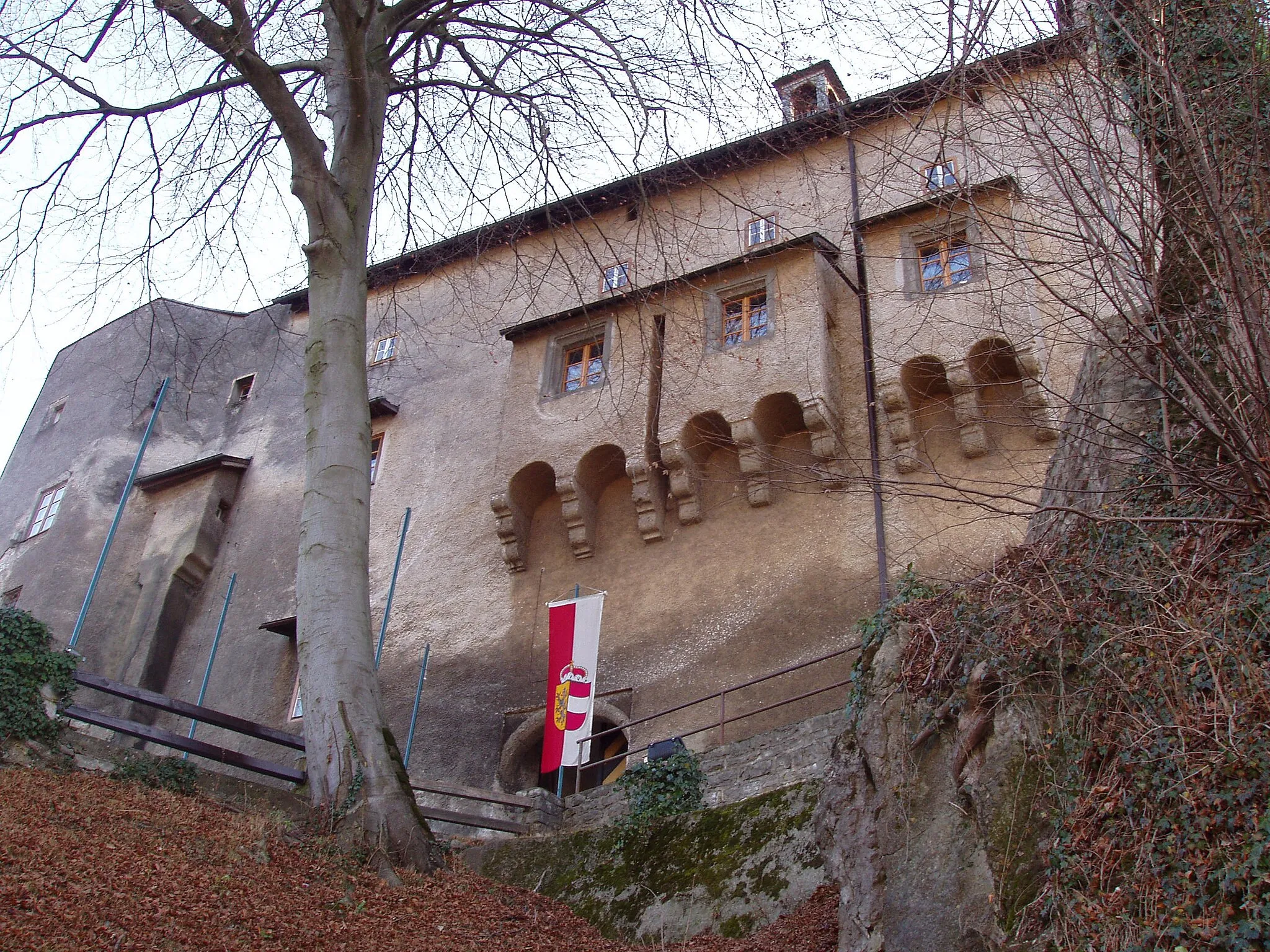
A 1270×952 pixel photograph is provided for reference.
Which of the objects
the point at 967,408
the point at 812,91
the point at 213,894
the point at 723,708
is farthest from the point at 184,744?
the point at 812,91

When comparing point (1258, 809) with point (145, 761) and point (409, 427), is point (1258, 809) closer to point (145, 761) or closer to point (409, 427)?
point (145, 761)

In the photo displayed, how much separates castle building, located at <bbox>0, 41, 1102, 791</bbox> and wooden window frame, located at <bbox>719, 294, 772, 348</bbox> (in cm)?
3

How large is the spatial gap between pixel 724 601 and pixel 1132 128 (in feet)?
27.9

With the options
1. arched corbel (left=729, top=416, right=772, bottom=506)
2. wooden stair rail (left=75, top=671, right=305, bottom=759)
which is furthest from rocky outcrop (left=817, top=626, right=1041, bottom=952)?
arched corbel (left=729, top=416, right=772, bottom=506)

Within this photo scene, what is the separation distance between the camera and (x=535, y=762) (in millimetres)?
15148

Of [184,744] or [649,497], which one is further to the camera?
[649,497]

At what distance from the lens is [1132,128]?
22.6 feet

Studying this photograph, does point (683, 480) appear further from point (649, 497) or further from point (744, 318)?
point (744, 318)

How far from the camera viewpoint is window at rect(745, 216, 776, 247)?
1703 centimetres

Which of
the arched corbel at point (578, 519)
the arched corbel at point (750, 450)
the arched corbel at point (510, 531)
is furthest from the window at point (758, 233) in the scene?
the arched corbel at point (510, 531)

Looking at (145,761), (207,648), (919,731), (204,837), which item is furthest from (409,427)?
(919,731)

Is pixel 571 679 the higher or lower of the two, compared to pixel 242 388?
lower

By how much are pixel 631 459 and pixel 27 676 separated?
26.5 feet

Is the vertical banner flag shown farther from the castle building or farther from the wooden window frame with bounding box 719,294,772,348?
the wooden window frame with bounding box 719,294,772,348
